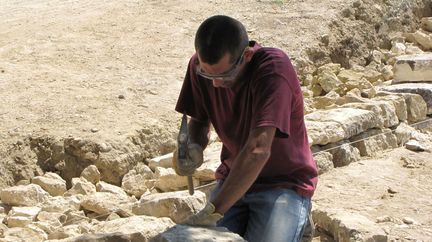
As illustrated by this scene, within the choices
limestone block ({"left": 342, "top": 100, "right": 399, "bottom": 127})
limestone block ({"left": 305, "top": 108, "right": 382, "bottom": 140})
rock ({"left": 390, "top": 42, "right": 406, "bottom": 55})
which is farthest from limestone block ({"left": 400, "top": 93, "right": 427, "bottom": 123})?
rock ({"left": 390, "top": 42, "right": 406, "bottom": 55})

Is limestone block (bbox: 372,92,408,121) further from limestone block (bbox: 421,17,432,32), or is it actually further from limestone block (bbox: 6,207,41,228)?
limestone block (bbox: 6,207,41,228)

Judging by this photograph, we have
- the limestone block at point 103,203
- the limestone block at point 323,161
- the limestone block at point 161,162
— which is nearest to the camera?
the limestone block at point 103,203

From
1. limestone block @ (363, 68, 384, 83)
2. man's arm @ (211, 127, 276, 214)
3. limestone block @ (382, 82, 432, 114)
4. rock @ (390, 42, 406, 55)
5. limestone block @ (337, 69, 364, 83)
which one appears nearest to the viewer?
man's arm @ (211, 127, 276, 214)

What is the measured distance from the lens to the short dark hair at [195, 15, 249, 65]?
11.6 ft

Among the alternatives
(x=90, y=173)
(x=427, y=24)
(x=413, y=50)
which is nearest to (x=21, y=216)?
(x=90, y=173)

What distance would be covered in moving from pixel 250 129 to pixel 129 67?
187 inches

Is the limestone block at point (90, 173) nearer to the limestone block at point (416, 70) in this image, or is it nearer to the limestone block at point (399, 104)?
the limestone block at point (399, 104)

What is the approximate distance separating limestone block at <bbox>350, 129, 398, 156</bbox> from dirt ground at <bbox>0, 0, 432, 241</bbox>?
32 centimetres

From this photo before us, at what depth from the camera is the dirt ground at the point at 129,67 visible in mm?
6480

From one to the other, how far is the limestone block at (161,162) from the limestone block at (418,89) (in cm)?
283

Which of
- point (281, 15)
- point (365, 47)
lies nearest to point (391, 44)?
point (365, 47)

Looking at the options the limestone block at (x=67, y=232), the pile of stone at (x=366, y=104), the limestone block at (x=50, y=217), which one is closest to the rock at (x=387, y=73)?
the pile of stone at (x=366, y=104)

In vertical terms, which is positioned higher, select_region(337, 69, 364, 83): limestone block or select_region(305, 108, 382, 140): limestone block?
select_region(305, 108, 382, 140): limestone block

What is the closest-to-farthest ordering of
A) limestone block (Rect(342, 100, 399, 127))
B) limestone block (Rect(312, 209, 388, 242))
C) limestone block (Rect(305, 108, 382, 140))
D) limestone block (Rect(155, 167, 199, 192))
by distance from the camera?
limestone block (Rect(312, 209, 388, 242)) → limestone block (Rect(155, 167, 199, 192)) → limestone block (Rect(305, 108, 382, 140)) → limestone block (Rect(342, 100, 399, 127))
